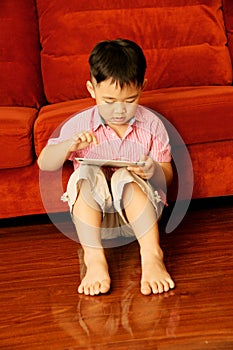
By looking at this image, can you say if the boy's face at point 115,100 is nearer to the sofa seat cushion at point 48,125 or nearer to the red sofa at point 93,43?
the sofa seat cushion at point 48,125

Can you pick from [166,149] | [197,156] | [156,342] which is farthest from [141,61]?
[156,342]

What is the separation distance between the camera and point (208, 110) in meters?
1.91

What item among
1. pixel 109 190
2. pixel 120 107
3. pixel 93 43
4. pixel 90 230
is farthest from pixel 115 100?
pixel 93 43

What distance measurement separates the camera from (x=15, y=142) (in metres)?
1.88

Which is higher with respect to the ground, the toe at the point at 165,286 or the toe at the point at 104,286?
the toe at the point at 165,286

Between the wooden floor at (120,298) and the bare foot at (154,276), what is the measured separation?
23 millimetres

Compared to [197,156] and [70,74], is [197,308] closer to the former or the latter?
[197,156]

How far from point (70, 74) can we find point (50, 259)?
0.83m

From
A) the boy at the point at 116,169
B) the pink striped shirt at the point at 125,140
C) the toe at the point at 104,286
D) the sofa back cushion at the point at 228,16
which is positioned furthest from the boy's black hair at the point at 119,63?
the sofa back cushion at the point at 228,16

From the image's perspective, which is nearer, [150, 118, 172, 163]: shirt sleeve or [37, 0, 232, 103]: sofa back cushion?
[150, 118, 172, 163]: shirt sleeve

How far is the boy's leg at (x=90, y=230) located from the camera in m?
1.65

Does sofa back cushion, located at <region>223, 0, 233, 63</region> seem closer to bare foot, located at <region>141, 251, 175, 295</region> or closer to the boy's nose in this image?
the boy's nose

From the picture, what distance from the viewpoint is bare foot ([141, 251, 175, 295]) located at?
1580 mm

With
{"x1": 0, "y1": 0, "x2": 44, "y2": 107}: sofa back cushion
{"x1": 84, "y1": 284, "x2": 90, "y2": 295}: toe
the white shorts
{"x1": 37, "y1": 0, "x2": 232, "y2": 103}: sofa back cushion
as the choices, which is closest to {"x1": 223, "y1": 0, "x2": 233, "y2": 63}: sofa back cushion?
{"x1": 37, "y1": 0, "x2": 232, "y2": 103}: sofa back cushion
